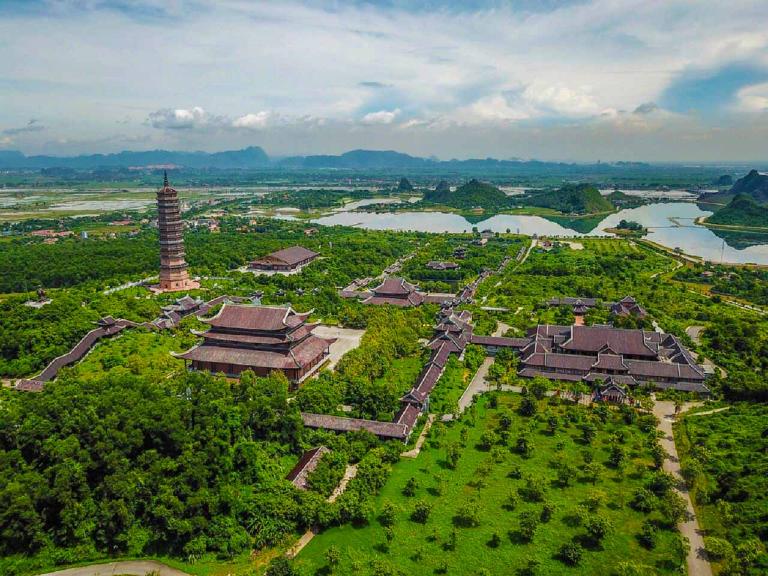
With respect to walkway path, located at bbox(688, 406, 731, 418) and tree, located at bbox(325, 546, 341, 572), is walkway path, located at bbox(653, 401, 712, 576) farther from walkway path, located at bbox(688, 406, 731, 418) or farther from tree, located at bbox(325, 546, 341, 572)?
tree, located at bbox(325, 546, 341, 572)

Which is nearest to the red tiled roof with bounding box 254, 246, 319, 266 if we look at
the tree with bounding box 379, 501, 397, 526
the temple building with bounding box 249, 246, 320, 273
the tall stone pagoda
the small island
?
the temple building with bounding box 249, 246, 320, 273

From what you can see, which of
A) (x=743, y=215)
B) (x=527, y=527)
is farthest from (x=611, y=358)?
(x=743, y=215)

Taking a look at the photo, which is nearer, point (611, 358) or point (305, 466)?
point (305, 466)

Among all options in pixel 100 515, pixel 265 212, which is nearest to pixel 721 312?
pixel 100 515

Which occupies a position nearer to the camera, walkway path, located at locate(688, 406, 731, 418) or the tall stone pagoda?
walkway path, located at locate(688, 406, 731, 418)

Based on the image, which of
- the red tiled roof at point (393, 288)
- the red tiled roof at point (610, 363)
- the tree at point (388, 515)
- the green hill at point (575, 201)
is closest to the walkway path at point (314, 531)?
the tree at point (388, 515)

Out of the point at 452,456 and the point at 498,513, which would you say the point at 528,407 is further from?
the point at 498,513

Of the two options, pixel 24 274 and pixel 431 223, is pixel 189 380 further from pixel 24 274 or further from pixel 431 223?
pixel 431 223
